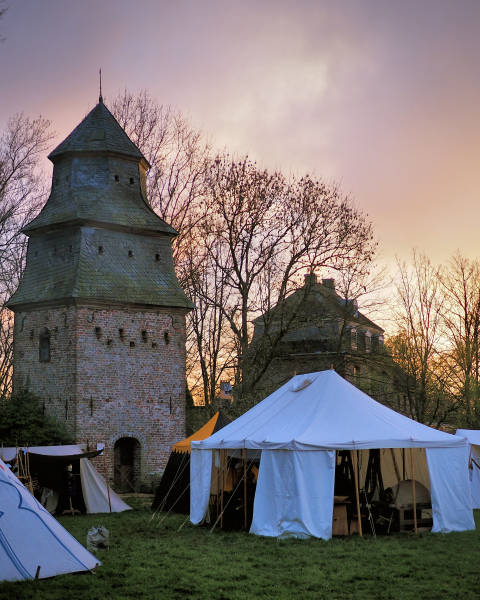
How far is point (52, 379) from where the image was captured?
24.5 metres

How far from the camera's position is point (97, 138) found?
2698 centimetres

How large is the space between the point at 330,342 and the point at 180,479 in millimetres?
13955

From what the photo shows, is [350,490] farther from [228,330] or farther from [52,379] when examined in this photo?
[228,330]

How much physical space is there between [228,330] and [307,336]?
530 centimetres

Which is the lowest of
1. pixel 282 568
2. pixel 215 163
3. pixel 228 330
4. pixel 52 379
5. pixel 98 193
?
pixel 282 568

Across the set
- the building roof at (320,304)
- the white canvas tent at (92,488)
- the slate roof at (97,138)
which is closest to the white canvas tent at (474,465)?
the white canvas tent at (92,488)

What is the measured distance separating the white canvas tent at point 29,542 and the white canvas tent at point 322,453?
178 inches

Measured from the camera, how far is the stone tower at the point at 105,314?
79.0ft

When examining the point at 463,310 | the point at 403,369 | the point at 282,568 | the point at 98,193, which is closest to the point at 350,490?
the point at 282,568

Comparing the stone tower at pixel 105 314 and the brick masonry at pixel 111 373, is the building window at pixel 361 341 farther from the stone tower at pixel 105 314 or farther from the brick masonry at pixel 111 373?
the brick masonry at pixel 111 373

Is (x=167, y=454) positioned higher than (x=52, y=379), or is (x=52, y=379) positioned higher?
(x=52, y=379)

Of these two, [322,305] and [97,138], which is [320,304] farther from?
[97,138]

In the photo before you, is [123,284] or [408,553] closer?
[408,553]

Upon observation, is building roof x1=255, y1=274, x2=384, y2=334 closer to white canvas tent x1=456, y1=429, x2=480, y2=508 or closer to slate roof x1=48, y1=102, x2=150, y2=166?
slate roof x1=48, y1=102, x2=150, y2=166
